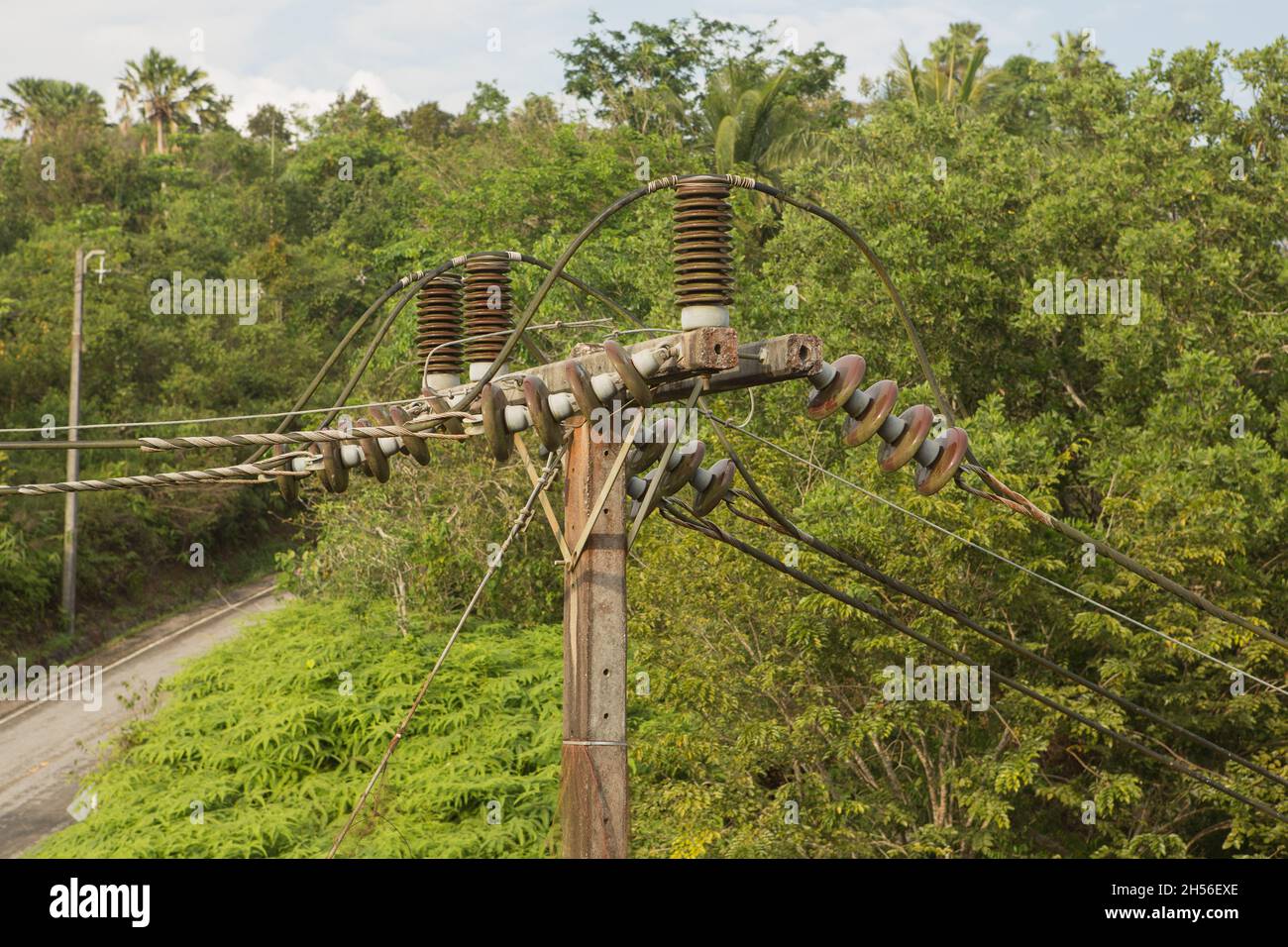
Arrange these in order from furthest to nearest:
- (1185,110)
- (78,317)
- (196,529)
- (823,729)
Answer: (196,529) < (78,317) < (1185,110) < (823,729)

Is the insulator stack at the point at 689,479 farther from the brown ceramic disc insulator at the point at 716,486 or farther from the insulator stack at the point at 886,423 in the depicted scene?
the insulator stack at the point at 886,423

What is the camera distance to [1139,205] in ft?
58.2

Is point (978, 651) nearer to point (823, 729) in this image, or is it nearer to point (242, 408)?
point (823, 729)

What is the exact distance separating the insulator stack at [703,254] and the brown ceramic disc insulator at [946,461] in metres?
1.32

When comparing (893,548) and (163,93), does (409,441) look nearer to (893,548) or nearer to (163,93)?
(893,548)

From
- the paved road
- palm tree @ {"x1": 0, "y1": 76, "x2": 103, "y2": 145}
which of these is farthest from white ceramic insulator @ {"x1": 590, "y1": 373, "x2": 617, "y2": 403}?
palm tree @ {"x1": 0, "y1": 76, "x2": 103, "y2": 145}

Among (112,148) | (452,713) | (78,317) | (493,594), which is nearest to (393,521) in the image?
(493,594)

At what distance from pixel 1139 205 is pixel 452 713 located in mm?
10649

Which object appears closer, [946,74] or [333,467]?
[333,467]

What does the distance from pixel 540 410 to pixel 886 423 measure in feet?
5.31
